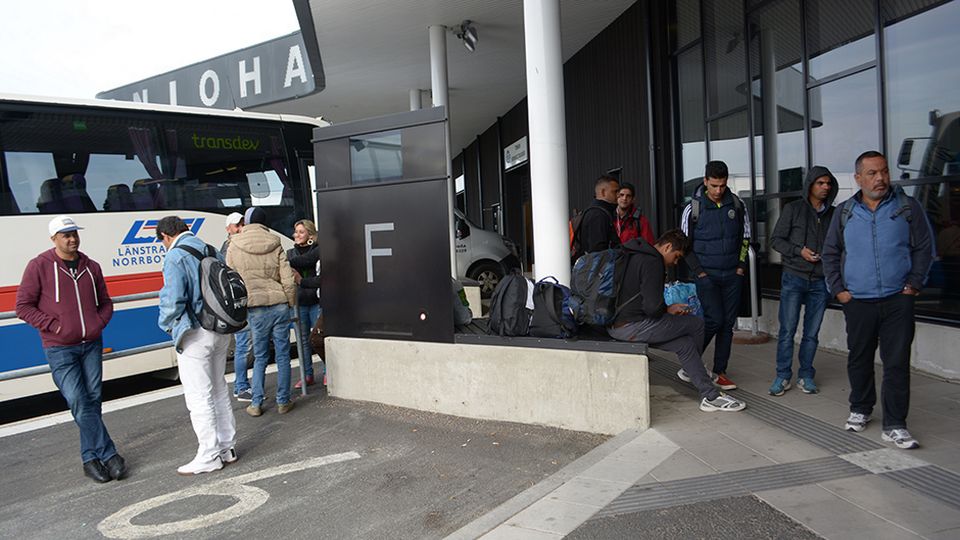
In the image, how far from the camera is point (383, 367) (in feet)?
19.3

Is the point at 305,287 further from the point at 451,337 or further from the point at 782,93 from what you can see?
the point at 782,93

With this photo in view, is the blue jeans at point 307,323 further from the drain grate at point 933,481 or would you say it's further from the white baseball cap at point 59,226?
the drain grate at point 933,481

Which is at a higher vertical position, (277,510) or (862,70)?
(862,70)

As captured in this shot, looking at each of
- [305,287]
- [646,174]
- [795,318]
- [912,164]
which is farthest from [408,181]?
[646,174]

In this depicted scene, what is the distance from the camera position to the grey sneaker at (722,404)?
495cm

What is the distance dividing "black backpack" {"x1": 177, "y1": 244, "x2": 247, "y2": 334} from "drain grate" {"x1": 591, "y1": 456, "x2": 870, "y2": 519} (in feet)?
9.02

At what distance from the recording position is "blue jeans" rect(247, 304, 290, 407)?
5852 mm

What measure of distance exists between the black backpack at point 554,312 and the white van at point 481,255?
8.20m

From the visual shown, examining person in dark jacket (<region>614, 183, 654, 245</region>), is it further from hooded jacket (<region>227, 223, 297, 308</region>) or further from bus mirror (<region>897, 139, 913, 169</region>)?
hooded jacket (<region>227, 223, 297, 308</region>)

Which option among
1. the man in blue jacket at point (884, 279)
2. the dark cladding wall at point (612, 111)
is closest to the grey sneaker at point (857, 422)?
the man in blue jacket at point (884, 279)

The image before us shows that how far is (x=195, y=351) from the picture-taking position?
4633mm

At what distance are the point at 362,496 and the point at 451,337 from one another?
1711 millimetres

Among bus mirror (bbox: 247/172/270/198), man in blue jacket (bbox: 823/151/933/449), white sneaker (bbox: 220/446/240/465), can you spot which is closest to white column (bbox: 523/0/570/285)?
man in blue jacket (bbox: 823/151/933/449)

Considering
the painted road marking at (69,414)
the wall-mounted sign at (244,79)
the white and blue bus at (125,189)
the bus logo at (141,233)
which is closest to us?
the painted road marking at (69,414)
